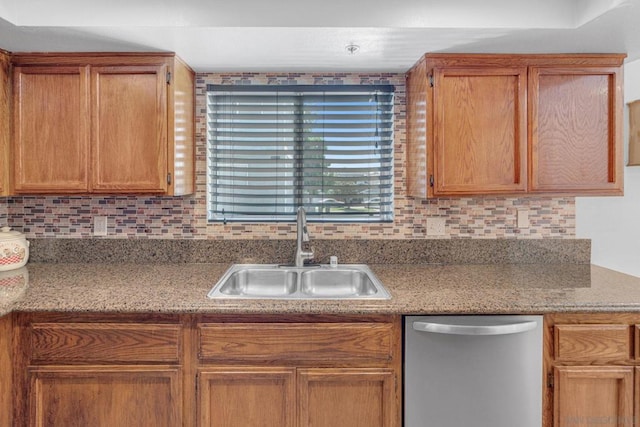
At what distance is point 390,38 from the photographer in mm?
Result: 1759

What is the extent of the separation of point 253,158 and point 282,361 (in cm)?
120

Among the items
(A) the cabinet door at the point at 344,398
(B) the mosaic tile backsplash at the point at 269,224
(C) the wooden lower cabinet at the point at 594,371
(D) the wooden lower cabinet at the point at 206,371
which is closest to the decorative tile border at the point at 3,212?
(B) the mosaic tile backsplash at the point at 269,224

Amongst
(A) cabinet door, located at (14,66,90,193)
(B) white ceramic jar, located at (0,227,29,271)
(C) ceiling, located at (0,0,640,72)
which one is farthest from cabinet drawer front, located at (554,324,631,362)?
(B) white ceramic jar, located at (0,227,29,271)

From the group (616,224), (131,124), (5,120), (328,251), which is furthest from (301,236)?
(616,224)

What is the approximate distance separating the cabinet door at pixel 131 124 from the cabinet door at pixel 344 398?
1107mm

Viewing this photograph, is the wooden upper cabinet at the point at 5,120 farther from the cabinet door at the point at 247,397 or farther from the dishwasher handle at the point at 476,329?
the dishwasher handle at the point at 476,329

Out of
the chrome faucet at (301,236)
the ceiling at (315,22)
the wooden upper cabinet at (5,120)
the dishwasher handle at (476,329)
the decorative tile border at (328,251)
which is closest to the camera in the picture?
the dishwasher handle at (476,329)

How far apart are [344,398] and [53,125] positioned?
5.73 feet

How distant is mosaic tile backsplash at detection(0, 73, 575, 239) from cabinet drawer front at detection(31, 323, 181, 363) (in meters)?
0.80

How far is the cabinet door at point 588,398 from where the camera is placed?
152 centimetres

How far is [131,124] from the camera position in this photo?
1.93 metres

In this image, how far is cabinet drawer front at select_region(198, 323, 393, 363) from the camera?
4.97 ft

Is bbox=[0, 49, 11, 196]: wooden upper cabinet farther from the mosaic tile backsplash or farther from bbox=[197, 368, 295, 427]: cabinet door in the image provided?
bbox=[197, 368, 295, 427]: cabinet door

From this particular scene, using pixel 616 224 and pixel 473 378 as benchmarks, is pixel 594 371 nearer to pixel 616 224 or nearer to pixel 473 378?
pixel 473 378
